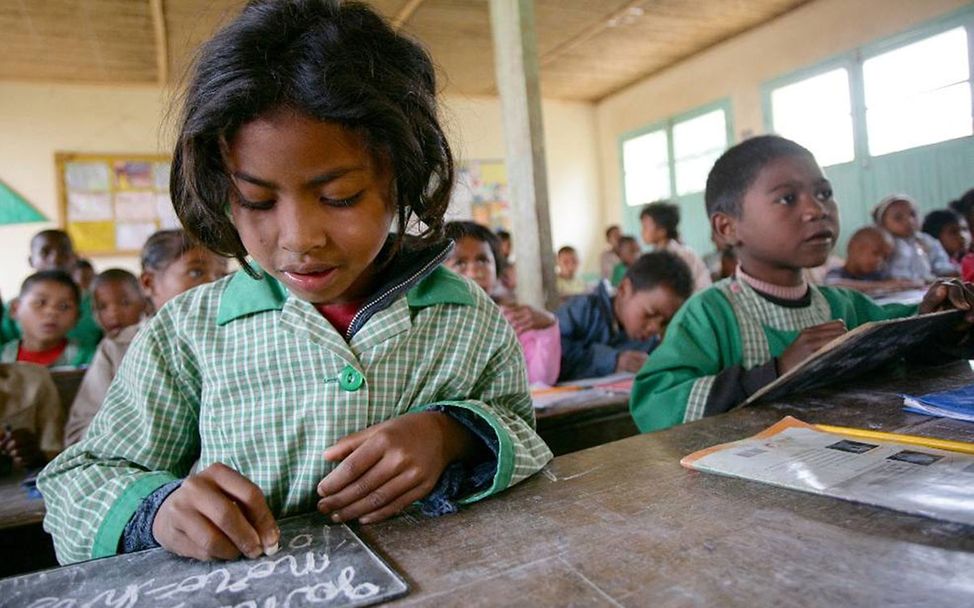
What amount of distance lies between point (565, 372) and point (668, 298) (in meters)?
0.49

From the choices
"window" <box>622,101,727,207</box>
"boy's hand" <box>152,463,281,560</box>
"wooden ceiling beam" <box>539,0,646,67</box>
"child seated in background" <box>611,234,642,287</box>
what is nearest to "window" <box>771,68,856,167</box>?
"window" <box>622,101,727,207</box>

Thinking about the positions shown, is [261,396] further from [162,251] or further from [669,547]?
[162,251]

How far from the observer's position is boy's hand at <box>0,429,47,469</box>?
1.84 m

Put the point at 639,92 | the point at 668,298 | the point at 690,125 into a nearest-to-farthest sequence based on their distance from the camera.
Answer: the point at 668,298 < the point at 690,125 < the point at 639,92

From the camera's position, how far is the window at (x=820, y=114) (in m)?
6.69

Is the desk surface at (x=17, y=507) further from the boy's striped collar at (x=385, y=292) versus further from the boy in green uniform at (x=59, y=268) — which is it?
the boy in green uniform at (x=59, y=268)

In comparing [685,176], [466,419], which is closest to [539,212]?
[466,419]

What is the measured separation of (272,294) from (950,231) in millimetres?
5998

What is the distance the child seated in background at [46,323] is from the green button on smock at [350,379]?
2.66 meters

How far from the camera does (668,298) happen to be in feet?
8.79

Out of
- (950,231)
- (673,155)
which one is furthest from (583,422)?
(673,155)

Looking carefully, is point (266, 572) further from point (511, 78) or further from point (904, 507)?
point (511, 78)

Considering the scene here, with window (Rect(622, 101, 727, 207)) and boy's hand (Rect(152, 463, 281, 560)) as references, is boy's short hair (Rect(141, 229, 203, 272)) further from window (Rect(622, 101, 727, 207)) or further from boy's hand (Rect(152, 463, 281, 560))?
window (Rect(622, 101, 727, 207))

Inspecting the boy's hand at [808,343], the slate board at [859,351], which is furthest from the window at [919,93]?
the boy's hand at [808,343]
